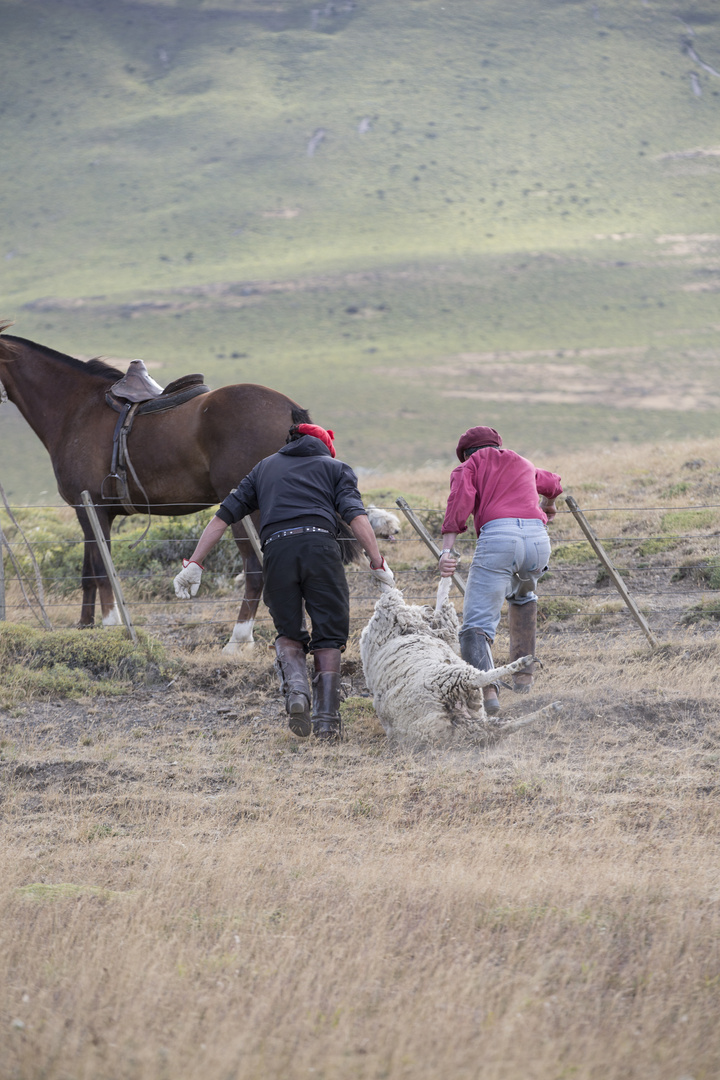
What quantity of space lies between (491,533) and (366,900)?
3090 mm

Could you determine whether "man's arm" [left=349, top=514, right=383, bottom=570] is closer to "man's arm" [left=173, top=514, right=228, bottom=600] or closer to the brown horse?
"man's arm" [left=173, top=514, right=228, bottom=600]

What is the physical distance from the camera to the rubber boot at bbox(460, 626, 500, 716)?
6.27 metres

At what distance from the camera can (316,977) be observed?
3.30 m

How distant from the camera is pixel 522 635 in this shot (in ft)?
22.5

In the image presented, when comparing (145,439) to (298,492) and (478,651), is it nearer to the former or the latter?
(298,492)

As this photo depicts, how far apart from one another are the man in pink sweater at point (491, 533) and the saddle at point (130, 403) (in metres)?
3.57

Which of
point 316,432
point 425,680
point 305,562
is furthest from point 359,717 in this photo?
point 316,432

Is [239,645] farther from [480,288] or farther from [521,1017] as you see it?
[480,288]

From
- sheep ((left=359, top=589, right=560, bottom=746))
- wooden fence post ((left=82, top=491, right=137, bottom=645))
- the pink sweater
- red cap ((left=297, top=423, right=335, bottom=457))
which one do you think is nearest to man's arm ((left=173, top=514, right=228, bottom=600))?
red cap ((left=297, top=423, right=335, bottom=457))

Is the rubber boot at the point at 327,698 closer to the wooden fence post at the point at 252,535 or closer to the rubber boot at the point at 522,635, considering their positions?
the rubber boot at the point at 522,635

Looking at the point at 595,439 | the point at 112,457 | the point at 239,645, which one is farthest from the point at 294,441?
the point at 595,439

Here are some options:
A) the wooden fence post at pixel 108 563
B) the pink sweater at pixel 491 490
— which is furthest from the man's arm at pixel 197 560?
the wooden fence post at pixel 108 563

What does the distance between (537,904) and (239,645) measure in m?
5.02

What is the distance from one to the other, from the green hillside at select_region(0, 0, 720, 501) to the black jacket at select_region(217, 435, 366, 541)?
108 ft
